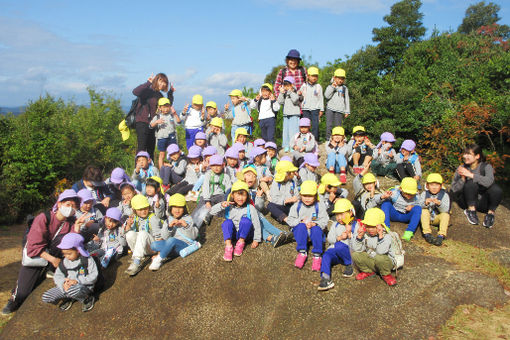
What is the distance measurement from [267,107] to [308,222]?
4.52 meters

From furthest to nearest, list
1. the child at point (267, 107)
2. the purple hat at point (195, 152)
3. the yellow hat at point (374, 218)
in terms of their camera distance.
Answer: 1. the child at point (267, 107)
2. the purple hat at point (195, 152)
3. the yellow hat at point (374, 218)

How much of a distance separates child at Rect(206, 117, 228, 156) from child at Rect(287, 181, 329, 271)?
12.4ft

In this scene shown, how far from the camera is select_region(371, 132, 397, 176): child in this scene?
880 centimetres

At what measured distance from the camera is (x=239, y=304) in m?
Result: 5.75

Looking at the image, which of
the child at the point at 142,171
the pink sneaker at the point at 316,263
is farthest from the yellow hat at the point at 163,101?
the pink sneaker at the point at 316,263

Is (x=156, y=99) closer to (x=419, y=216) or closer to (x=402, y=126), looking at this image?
(x=419, y=216)

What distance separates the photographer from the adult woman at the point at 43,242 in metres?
6.50

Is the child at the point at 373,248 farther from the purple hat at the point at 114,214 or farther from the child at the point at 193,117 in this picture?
the child at the point at 193,117

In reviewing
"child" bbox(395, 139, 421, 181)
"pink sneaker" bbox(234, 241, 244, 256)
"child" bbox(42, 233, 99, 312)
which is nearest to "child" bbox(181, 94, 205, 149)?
"pink sneaker" bbox(234, 241, 244, 256)

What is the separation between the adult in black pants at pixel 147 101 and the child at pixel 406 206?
20.0ft

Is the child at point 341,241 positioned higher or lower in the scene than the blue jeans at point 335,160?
lower

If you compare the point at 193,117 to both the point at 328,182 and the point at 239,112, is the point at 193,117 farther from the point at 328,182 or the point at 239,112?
the point at 328,182

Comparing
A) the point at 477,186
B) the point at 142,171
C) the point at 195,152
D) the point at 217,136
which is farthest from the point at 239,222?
the point at 477,186

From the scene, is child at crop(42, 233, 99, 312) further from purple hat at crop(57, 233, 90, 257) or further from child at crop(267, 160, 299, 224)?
child at crop(267, 160, 299, 224)
